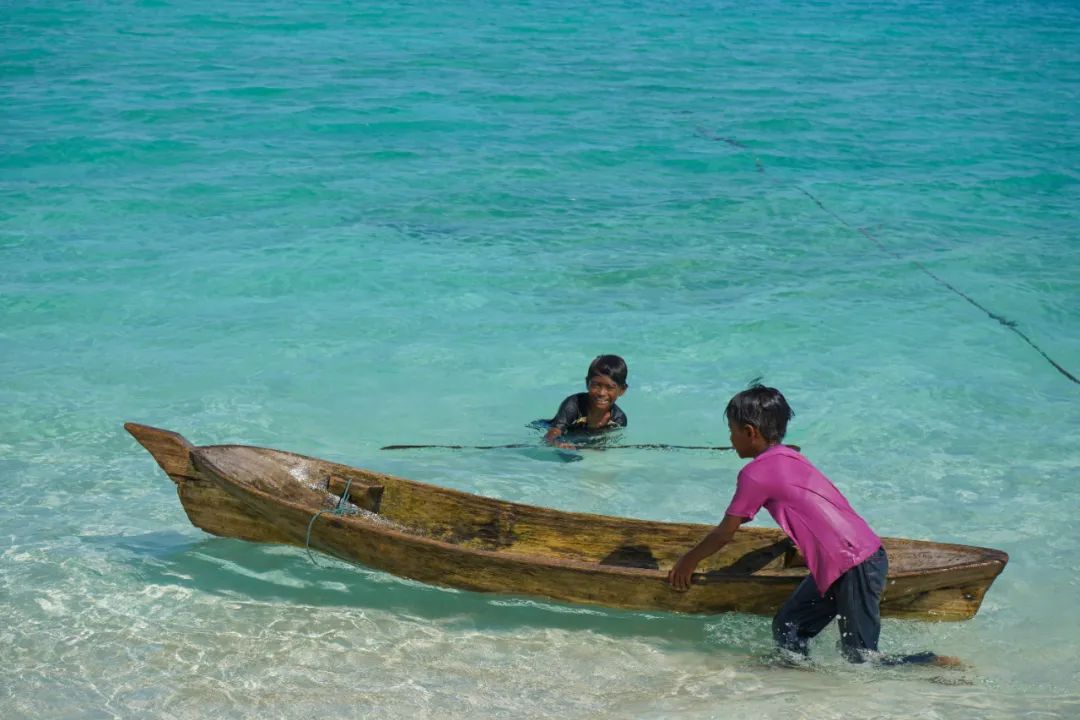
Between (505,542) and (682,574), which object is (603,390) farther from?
(682,574)

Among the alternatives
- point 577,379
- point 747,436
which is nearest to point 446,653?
point 747,436

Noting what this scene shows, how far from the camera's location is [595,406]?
648 cm

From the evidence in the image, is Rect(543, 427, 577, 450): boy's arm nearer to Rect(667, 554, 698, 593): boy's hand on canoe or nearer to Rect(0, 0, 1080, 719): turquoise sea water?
Rect(0, 0, 1080, 719): turquoise sea water

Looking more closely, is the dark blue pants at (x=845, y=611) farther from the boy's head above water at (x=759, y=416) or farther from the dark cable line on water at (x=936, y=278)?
the dark cable line on water at (x=936, y=278)

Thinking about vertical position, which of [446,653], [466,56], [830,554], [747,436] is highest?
[466,56]

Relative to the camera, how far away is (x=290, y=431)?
7316 mm

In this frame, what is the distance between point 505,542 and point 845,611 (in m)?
1.61

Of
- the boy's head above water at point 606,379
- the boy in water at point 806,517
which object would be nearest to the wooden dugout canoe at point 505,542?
the boy in water at point 806,517

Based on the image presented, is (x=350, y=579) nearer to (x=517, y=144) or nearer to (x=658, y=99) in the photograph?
(x=517, y=144)

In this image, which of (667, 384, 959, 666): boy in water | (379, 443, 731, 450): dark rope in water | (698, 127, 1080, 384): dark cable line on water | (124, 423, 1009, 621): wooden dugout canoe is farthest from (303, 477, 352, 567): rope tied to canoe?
(698, 127, 1080, 384): dark cable line on water

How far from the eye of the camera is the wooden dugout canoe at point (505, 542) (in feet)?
14.6

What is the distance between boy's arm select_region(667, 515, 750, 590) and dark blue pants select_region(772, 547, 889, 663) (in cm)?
39

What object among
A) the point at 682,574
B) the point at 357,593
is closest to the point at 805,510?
the point at 682,574

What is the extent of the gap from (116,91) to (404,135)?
15.4 feet
